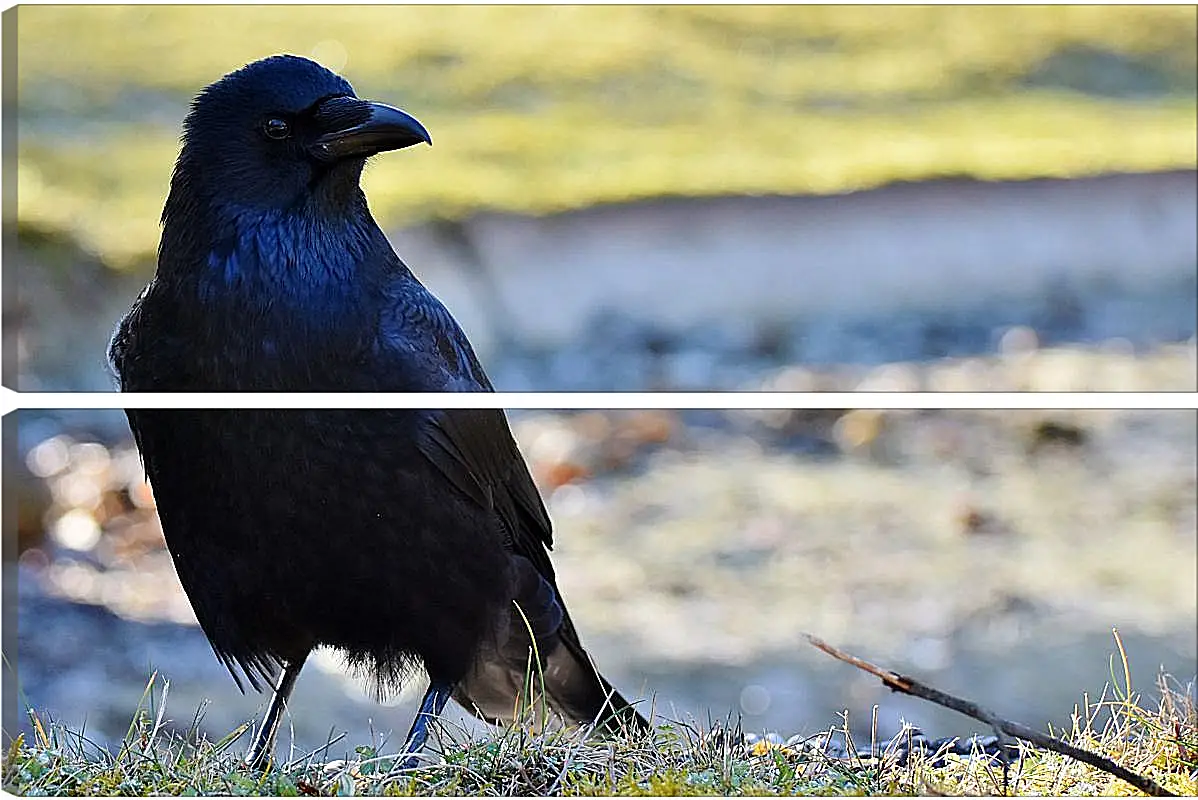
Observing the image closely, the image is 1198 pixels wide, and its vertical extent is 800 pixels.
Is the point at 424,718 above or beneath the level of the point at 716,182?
beneath

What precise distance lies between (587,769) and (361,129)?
597mm

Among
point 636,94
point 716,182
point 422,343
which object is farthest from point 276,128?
point 716,182

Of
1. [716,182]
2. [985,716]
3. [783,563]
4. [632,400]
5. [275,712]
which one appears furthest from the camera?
[783,563]

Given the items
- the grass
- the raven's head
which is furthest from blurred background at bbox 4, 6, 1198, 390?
the grass

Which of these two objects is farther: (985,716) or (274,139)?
(274,139)

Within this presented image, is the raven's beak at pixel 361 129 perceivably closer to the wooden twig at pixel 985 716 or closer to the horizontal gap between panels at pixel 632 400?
the horizontal gap between panels at pixel 632 400

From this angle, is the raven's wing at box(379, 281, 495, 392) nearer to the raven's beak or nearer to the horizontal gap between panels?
the horizontal gap between panels

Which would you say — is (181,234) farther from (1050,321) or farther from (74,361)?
(1050,321)

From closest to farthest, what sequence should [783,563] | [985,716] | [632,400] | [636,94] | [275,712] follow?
[985,716] < [632,400] < [275,712] < [636,94] < [783,563]

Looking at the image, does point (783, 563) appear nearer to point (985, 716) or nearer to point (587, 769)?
point (587, 769)

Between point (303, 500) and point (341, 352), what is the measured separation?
0.46ft

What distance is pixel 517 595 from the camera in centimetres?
142

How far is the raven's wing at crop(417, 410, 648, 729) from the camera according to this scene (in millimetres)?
1351

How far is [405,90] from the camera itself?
2.04 m
